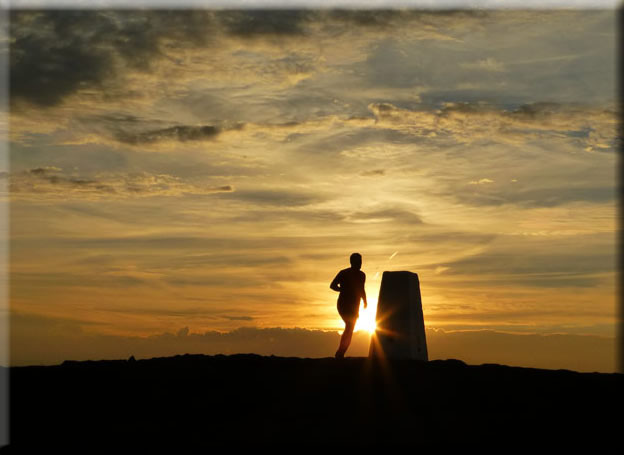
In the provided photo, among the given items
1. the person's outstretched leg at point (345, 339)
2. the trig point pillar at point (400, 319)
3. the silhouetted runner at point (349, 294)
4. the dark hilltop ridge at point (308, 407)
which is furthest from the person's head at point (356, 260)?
the dark hilltop ridge at point (308, 407)

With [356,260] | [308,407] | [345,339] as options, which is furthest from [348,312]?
[308,407]

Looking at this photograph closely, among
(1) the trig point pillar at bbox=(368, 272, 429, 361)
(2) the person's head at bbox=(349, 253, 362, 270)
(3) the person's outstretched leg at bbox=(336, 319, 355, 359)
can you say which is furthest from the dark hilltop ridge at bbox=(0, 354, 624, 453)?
(2) the person's head at bbox=(349, 253, 362, 270)

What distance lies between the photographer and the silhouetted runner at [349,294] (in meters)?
18.0

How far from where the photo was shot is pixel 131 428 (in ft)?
42.7

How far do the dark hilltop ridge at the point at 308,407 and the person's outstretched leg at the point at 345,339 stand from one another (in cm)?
54

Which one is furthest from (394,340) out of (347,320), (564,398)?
(564,398)

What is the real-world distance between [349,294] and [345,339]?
1071 mm

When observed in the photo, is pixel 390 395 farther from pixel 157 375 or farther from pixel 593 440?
pixel 157 375

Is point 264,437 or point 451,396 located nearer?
point 264,437

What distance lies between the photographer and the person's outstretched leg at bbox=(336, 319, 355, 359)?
59.5 feet

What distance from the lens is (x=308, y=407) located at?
13.6 meters

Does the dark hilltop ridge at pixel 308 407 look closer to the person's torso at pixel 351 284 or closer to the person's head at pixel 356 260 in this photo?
the person's torso at pixel 351 284

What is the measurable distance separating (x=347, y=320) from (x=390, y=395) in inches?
153

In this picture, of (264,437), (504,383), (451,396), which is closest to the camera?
(264,437)
